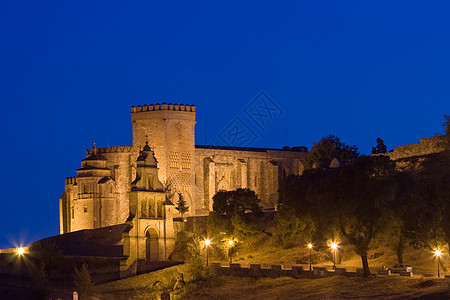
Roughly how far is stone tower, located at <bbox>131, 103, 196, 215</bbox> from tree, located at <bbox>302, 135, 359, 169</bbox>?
462 inches

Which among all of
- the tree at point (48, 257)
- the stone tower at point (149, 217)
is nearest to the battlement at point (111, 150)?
the tree at point (48, 257)

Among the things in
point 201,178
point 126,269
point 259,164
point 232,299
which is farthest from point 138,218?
point 259,164

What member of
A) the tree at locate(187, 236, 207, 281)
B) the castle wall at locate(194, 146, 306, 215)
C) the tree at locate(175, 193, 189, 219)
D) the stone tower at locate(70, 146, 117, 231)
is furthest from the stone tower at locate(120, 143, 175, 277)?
the castle wall at locate(194, 146, 306, 215)

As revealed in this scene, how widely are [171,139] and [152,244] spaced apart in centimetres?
1904

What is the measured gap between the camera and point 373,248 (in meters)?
67.9

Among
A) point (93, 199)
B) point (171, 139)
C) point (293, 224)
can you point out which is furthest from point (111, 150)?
point (293, 224)

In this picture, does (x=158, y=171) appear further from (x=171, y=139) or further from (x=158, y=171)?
(x=171, y=139)

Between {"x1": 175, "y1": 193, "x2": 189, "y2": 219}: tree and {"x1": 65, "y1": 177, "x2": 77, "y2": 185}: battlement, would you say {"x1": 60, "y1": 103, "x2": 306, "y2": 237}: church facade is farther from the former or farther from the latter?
{"x1": 175, "y1": 193, "x2": 189, "y2": 219}: tree

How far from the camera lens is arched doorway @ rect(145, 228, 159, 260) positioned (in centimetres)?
7269

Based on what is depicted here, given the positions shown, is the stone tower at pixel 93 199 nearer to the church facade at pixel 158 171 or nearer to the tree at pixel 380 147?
the church facade at pixel 158 171

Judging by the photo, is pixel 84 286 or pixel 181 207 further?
pixel 181 207

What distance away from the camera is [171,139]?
90312mm

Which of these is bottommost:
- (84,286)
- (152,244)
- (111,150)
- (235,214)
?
(84,286)

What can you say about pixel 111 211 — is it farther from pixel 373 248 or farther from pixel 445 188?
pixel 445 188
